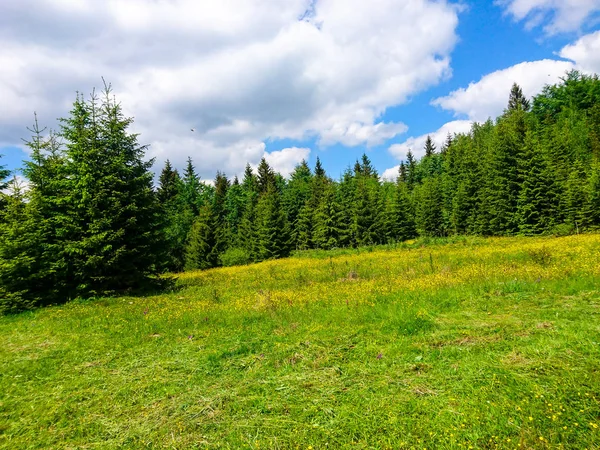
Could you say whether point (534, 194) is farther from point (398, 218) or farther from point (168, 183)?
point (168, 183)

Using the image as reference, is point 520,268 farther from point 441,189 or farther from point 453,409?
point 441,189

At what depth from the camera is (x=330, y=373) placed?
16.0ft

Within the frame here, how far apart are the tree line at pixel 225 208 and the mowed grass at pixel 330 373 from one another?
11.2ft

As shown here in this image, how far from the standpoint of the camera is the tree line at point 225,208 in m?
12.3

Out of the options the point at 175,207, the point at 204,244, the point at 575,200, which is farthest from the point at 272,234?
the point at 575,200

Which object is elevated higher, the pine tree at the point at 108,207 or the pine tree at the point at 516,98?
the pine tree at the point at 516,98

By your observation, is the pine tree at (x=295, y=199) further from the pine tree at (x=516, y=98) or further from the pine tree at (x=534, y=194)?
the pine tree at (x=516, y=98)

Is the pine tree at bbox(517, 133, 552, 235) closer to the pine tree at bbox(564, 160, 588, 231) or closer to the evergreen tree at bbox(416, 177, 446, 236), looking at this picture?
the pine tree at bbox(564, 160, 588, 231)

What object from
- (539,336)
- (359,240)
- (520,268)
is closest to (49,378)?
(539,336)

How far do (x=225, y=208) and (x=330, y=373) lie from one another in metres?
59.0

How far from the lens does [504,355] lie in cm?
468

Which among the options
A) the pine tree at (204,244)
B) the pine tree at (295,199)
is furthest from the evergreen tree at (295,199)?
the pine tree at (204,244)

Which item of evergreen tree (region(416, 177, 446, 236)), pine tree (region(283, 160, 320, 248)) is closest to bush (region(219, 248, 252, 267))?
pine tree (region(283, 160, 320, 248))

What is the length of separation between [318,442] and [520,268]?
1076cm
